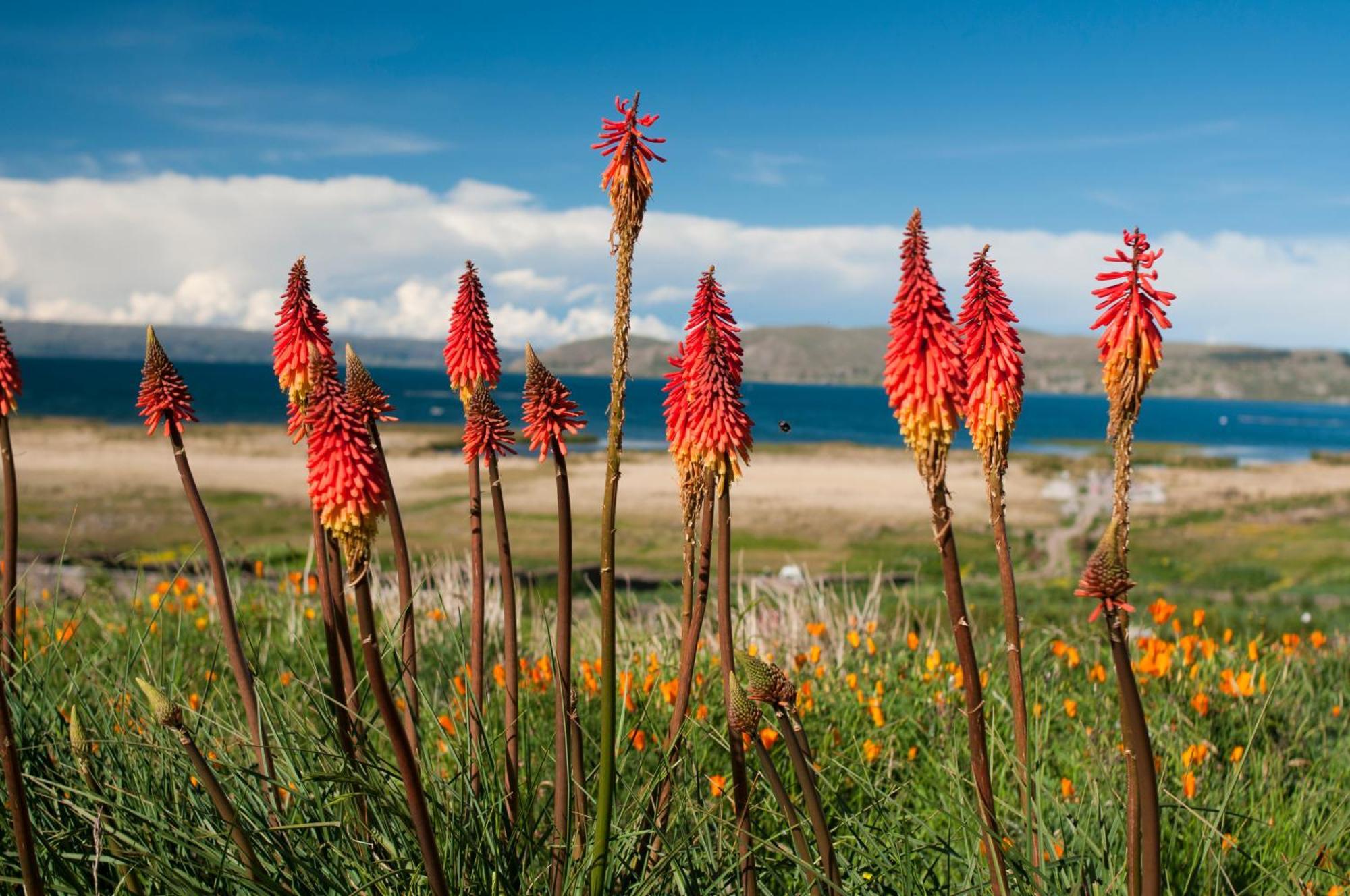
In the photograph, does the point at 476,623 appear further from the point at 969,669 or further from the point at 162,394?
the point at 969,669

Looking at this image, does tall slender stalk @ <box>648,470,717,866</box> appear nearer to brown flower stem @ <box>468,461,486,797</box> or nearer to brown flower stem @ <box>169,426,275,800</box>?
brown flower stem @ <box>468,461,486,797</box>

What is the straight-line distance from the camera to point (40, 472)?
170 feet

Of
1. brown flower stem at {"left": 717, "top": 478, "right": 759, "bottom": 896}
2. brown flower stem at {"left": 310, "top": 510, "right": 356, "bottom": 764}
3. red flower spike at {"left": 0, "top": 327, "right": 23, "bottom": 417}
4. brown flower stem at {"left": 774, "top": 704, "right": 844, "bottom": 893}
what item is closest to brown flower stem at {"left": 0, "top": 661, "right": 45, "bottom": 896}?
brown flower stem at {"left": 310, "top": 510, "right": 356, "bottom": 764}

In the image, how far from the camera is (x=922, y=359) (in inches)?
114

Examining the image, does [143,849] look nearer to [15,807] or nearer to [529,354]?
[15,807]

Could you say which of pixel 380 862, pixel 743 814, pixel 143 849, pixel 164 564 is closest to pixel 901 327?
pixel 743 814

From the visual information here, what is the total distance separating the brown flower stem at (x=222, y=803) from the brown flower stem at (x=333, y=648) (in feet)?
1.12

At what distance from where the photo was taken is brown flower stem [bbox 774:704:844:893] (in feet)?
8.59

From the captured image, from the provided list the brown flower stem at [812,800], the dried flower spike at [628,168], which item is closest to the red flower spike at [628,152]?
the dried flower spike at [628,168]

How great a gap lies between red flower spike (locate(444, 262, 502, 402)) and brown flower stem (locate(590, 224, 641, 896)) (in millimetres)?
1130

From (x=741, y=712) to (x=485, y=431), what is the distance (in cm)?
149

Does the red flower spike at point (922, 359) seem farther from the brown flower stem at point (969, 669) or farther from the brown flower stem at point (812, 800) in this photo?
the brown flower stem at point (812, 800)

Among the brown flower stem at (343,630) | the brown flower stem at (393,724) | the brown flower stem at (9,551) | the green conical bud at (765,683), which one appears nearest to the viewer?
the brown flower stem at (393,724)

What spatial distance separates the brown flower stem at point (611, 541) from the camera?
2576mm
